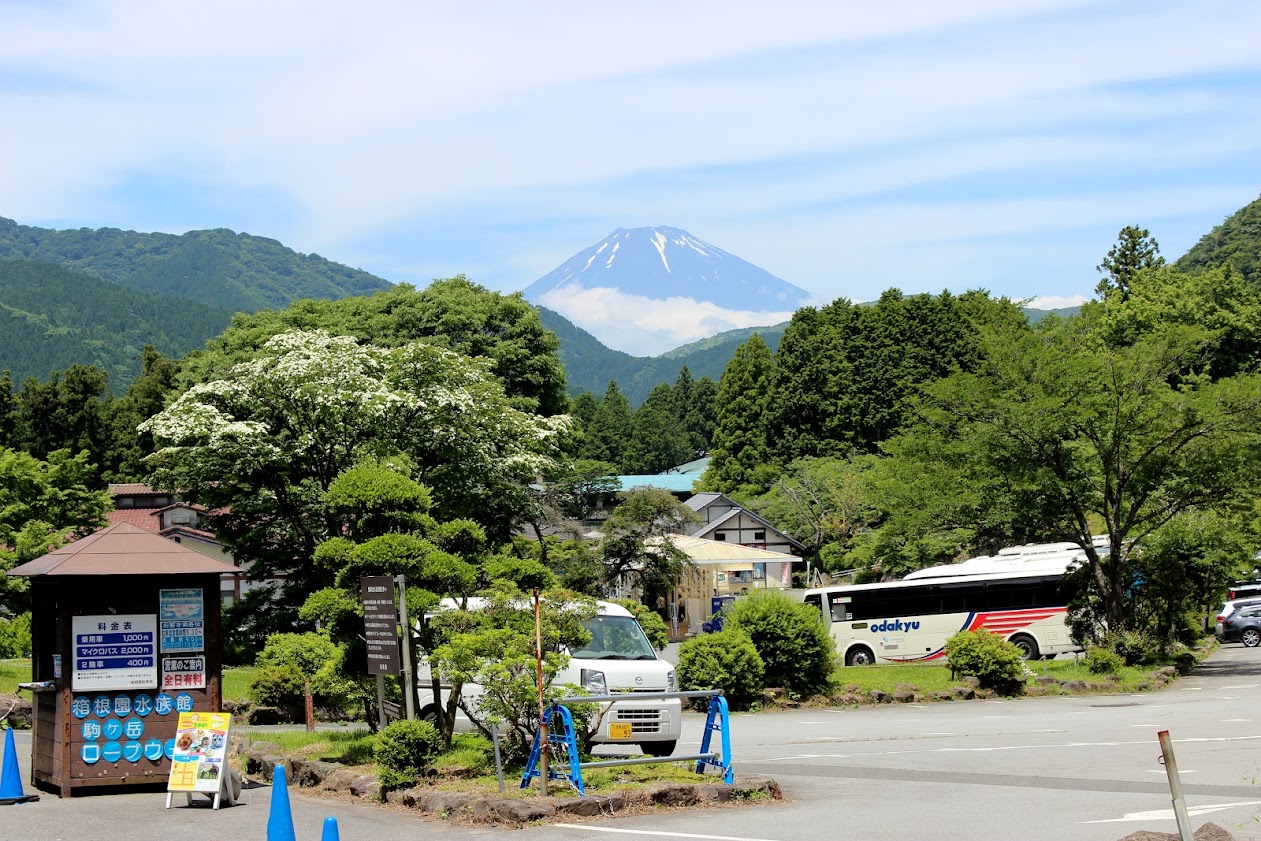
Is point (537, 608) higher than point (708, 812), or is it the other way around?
point (537, 608)

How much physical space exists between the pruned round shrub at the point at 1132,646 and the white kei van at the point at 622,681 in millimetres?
17424

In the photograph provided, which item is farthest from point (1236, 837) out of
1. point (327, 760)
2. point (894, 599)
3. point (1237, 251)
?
point (1237, 251)

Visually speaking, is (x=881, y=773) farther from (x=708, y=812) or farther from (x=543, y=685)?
(x=543, y=685)

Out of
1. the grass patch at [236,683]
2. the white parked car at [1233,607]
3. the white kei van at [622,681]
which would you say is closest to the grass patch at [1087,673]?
the white parked car at [1233,607]

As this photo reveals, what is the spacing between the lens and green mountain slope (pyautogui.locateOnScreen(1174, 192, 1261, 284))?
323 ft

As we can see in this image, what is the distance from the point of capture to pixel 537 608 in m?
11.8

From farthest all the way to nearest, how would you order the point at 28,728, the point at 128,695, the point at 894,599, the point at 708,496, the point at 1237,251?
the point at 1237,251
the point at 708,496
the point at 894,599
the point at 28,728
the point at 128,695

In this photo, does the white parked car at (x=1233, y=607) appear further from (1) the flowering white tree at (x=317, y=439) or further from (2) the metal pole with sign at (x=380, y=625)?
(2) the metal pole with sign at (x=380, y=625)

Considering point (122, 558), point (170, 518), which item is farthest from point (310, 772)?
point (170, 518)

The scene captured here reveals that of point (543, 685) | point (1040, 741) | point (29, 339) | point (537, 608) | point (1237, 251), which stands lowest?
point (1040, 741)

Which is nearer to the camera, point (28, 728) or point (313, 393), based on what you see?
point (28, 728)

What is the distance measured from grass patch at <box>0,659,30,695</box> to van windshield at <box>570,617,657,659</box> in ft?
41.6

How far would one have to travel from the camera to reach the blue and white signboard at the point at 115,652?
12.8 m

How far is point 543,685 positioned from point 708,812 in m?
1.94
